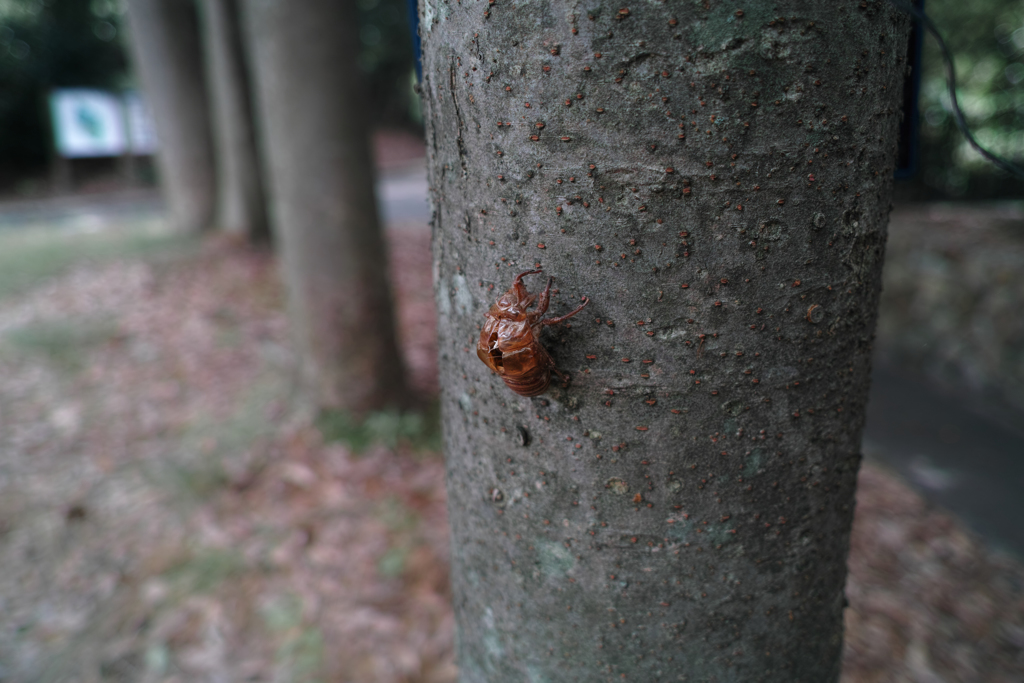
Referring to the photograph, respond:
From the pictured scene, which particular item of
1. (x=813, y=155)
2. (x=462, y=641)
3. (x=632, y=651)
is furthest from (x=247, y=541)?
(x=813, y=155)

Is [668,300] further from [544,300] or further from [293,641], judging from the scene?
[293,641]

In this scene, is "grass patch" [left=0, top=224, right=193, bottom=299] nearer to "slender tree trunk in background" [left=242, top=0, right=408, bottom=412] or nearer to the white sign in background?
"slender tree trunk in background" [left=242, top=0, right=408, bottom=412]

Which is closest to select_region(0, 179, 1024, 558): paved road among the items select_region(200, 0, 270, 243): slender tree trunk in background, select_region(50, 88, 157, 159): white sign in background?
select_region(200, 0, 270, 243): slender tree trunk in background

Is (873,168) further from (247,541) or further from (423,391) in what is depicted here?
(423,391)

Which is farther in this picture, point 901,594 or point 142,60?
point 142,60

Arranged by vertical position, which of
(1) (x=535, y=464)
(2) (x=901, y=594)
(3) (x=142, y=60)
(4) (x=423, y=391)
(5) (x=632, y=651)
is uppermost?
(3) (x=142, y=60)

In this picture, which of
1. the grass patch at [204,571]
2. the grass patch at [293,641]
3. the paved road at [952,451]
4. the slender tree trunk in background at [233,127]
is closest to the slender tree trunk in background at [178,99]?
the slender tree trunk in background at [233,127]
